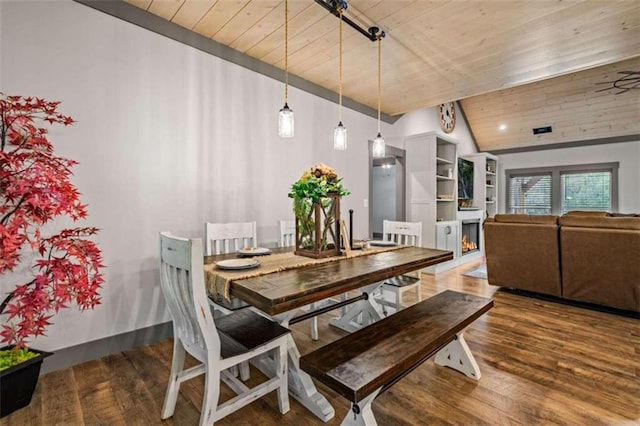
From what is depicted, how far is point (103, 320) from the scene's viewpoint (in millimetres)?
2225

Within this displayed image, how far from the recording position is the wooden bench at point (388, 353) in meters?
1.21

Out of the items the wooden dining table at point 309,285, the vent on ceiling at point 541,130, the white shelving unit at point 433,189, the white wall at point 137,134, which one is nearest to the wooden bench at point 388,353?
the wooden dining table at point 309,285

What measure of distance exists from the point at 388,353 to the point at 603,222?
3.13 m

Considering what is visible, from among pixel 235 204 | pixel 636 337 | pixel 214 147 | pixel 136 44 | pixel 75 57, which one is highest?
pixel 136 44

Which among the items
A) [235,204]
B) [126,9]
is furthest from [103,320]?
[126,9]

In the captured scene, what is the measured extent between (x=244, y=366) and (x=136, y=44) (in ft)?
8.29

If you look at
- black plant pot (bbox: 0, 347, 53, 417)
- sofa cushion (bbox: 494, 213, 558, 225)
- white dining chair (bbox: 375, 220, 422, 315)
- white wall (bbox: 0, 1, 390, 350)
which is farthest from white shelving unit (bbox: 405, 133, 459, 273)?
black plant pot (bbox: 0, 347, 53, 417)

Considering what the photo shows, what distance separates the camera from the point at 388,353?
1.39 meters

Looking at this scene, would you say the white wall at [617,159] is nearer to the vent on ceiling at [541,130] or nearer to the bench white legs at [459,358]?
the vent on ceiling at [541,130]

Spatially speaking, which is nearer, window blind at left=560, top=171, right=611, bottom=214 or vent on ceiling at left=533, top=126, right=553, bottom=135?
window blind at left=560, top=171, right=611, bottom=214

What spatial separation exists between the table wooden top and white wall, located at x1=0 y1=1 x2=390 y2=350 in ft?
2.76

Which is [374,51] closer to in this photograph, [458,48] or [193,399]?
[458,48]

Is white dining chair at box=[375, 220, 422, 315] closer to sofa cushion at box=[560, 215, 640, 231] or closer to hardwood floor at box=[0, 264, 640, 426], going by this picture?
hardwood floor at box=[0, 264, 640, 426]

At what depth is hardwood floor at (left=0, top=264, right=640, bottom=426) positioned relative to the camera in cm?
161
